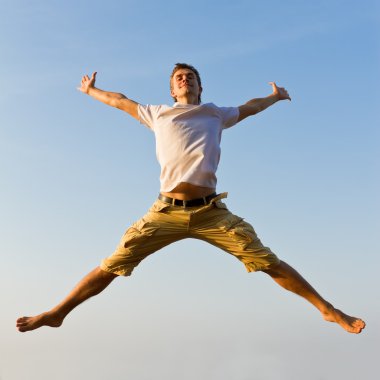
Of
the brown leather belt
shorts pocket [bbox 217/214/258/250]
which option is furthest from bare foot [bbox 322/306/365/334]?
the brown leather belt

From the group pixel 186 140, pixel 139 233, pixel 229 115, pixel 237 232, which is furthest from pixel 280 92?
pixel 139 233

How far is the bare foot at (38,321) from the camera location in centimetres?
884

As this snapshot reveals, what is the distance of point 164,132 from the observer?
27.3ft

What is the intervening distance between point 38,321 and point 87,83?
12.4ft

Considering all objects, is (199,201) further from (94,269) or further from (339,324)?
(339,324)

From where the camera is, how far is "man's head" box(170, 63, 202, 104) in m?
8.80

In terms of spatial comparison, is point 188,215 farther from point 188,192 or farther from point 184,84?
point 184,84

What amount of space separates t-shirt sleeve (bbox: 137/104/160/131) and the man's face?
0.48 metres

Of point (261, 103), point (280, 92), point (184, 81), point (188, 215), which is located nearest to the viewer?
point (188, 215)

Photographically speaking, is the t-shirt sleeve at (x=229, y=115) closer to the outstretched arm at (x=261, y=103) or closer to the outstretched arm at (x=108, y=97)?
the outstretched arm at (x=261, y=103)

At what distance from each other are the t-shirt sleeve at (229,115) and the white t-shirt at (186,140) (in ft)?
0.15

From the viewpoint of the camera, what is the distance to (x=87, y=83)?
30.8ft

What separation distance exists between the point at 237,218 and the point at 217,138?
1.18 metres

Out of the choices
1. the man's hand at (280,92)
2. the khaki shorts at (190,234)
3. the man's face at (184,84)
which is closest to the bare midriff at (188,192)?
the khaki shorts at (190,234)
